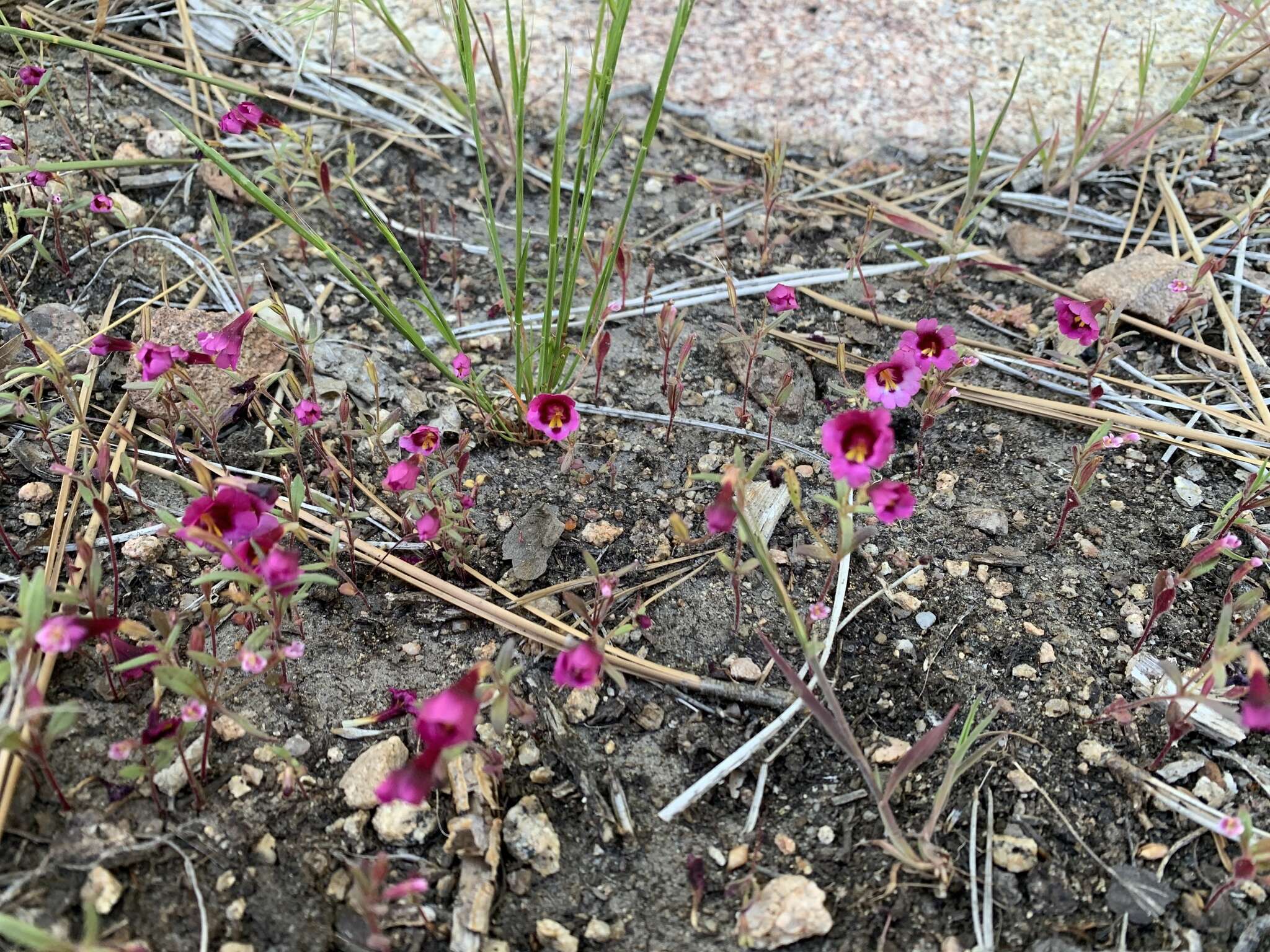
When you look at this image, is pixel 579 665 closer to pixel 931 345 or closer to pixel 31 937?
pixel 31 937

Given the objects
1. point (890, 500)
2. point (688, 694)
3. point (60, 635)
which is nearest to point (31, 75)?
point (60, 635)

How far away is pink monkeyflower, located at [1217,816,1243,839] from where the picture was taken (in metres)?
1.63

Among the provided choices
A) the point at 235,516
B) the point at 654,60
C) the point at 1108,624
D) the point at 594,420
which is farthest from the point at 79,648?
the point at 654,60

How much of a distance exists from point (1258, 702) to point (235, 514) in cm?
171

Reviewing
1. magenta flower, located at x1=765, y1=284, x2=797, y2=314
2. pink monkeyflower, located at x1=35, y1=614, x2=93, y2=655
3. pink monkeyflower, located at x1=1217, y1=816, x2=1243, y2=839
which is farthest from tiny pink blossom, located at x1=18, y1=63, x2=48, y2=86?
pink monkeyflower, located at x1=1217, y1=816, x2=1243, y2=839

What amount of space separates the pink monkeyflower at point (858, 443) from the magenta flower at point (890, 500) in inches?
1.2

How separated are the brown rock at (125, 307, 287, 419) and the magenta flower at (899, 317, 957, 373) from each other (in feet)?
5.04

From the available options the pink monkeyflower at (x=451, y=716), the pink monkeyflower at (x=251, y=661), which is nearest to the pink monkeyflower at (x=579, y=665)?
the pink monkeyflower at (x=451, y=716)

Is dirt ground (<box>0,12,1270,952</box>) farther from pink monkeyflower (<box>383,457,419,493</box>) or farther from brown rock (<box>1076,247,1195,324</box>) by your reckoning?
pink monkeyflower (<box>383,457,419,493</box>)

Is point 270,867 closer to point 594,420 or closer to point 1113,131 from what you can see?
point 594,420

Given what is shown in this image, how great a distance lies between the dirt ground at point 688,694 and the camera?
1.61 m

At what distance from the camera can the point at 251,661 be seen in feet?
5.31

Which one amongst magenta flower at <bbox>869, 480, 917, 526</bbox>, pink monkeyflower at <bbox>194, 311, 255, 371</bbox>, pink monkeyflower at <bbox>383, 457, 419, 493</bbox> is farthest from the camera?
pink monkeyflower at <bbox>194, 311, 255, 371</bbox>

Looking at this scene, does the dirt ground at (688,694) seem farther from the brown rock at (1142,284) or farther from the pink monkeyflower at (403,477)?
the pink monkeyflower at (403,477)
